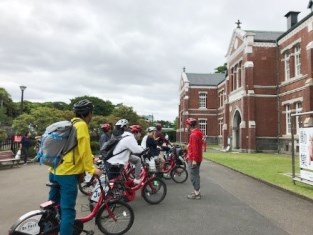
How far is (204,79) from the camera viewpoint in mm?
58938

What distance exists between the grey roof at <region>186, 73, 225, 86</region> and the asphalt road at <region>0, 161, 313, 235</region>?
46347mm

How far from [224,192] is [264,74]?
23672 mm

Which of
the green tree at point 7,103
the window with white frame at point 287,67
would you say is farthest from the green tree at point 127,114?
the green tree at point 7,103

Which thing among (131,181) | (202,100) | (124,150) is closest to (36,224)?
(124,150)

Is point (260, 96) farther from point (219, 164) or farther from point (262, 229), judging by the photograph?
point (262, 229)

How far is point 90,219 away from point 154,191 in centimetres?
332

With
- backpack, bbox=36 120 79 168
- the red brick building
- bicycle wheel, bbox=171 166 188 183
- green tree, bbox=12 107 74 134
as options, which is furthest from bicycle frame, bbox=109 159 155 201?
green tree, bbox=12 107 74 134

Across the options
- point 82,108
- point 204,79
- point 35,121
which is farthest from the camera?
point 204,79

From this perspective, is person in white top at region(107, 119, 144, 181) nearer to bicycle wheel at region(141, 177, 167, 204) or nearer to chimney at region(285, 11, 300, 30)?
bicycle wheel at region(141, 177, 167, 204)

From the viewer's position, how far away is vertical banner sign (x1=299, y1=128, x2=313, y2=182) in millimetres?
10352

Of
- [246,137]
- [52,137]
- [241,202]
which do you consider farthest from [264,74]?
[52,137]

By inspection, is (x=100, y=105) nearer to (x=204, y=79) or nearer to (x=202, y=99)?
(x=204, y=79)

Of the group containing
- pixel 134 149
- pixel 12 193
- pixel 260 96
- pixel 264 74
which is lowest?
pixel 12 193

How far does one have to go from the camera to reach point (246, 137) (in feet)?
105
